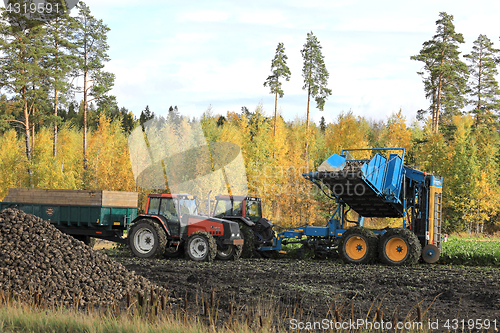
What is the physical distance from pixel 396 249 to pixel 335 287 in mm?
5192

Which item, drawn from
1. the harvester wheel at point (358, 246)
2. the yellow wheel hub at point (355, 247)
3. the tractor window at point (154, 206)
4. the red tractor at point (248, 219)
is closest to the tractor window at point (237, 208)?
the red tractor at point (248, 219)

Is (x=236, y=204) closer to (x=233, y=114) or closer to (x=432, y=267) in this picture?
(x=432, y=267)

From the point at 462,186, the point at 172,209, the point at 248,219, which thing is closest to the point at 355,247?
the point at 248,219

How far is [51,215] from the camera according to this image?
53.0ft

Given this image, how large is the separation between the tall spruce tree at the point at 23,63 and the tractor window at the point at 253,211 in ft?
56.8

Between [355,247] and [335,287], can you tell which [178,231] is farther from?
[335,287]

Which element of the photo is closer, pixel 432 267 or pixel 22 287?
pixel 22 287

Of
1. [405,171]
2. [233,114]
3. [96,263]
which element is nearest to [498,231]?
[405,171]

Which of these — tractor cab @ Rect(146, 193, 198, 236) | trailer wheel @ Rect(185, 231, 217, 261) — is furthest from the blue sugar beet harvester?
tractor cab @ Rect(146, 193, 198, 236)

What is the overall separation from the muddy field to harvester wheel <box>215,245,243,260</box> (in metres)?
0.61

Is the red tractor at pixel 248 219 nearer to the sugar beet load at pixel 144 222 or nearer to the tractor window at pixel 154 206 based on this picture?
the sugar beet load at pixel 144 222

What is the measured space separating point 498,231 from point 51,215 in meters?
33.5

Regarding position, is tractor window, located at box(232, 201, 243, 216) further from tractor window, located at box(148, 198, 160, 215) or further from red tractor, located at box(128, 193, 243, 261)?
tractor window, located at box(148, 198, 160, 215)

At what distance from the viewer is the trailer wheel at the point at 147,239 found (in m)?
15.1
